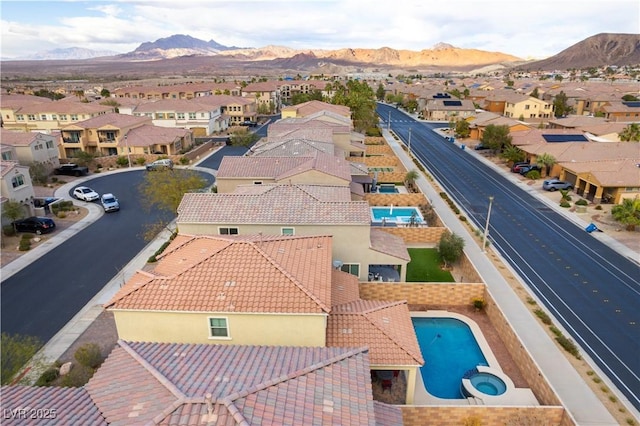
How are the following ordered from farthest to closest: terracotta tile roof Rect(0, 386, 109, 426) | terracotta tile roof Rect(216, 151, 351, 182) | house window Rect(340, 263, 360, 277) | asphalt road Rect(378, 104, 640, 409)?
terracotta tile roof Rect(216, 151, 351, 182)
house window Rect(340, 263, 360, 277)
asphalt road Rect(378, 104, 640, 409)
terracotta tile roof Rect(0, 386, 109, 426)

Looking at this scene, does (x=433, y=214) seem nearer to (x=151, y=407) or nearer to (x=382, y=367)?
(x=382, y=367)

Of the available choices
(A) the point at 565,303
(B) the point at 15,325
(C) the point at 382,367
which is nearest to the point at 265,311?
(C) the point at 382,367

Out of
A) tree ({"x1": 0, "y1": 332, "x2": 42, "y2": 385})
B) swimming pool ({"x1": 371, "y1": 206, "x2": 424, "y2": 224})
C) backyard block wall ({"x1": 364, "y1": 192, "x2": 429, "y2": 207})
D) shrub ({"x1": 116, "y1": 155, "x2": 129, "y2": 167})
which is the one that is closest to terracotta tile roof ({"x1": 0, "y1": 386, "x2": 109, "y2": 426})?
tree ({"x1": 0, "y1": 332, "x2": 42, "y2": 385})

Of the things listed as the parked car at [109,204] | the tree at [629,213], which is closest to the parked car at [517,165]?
the tree at [629,213]

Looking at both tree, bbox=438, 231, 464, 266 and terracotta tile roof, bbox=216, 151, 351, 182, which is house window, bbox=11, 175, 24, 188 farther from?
tree, bbox=438, 231, 464, 266

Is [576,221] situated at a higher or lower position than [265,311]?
lower

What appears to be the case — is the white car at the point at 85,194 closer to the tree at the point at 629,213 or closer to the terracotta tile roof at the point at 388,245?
the terracotta tile roof at the point at 388,245
